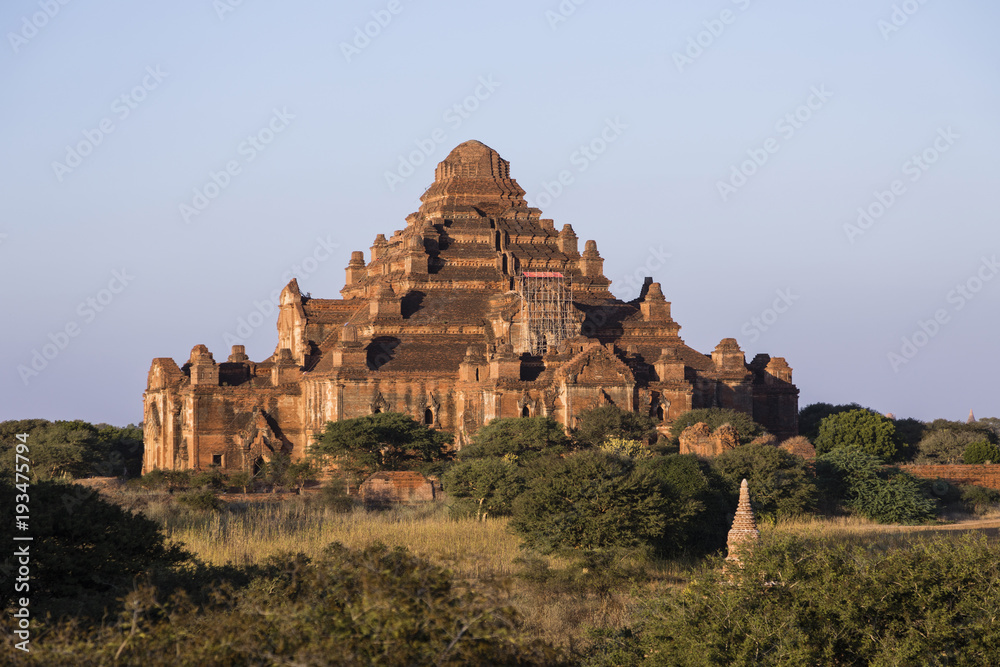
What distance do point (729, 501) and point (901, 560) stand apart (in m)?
17.3

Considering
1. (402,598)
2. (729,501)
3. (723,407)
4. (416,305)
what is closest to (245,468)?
(416,305)

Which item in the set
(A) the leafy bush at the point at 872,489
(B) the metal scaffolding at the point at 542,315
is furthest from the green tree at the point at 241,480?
(A) the leafy bush at the point at 872,489

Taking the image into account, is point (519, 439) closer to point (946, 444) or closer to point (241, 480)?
point (241, 480)

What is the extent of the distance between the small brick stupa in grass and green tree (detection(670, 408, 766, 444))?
95.3ft

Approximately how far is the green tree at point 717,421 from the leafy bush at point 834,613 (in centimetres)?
3196

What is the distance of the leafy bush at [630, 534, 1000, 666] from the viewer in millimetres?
21203

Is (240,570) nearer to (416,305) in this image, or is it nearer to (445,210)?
(416,305)

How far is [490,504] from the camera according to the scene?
1649 inches

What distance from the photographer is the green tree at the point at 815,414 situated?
71.1m

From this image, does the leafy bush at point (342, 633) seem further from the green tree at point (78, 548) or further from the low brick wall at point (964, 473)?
the low brick wall at point (964, 473)

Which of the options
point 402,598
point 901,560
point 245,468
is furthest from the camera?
point 245,468

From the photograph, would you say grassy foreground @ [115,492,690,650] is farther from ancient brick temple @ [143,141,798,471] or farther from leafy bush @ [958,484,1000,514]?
leafy bush @ [958,484,1000,514]

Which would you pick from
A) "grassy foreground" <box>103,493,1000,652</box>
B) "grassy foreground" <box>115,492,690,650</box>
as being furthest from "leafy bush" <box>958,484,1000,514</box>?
"grassy foreground" <box>115,492,690,650</box>

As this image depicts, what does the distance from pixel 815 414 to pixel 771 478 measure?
35674 millimetres
